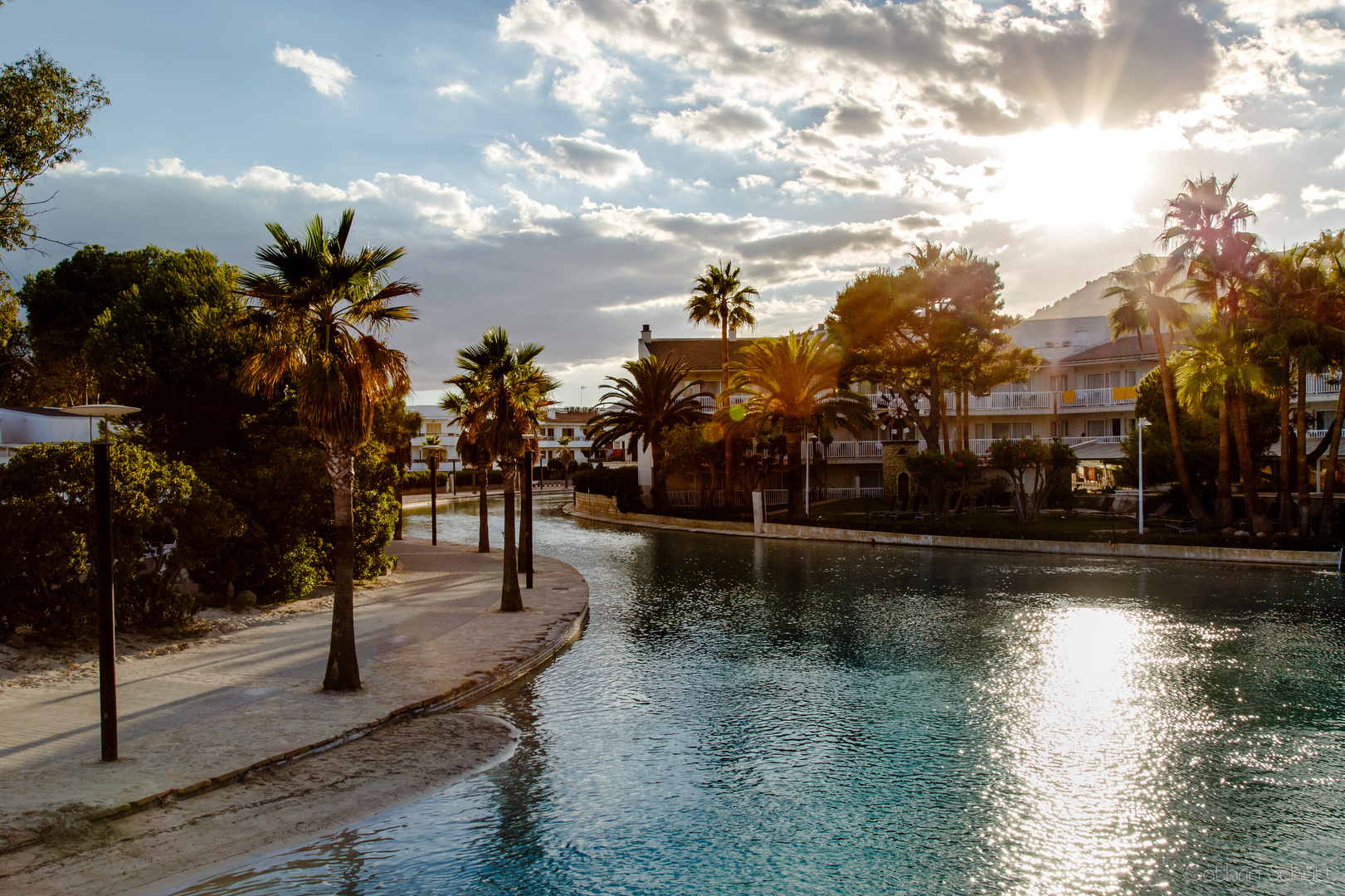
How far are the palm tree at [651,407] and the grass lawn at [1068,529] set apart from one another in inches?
342

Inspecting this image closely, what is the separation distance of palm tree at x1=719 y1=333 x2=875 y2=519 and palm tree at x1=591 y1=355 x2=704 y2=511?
20.8 ft

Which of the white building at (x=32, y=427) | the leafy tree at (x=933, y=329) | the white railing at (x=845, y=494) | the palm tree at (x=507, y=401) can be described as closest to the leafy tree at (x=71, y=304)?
the white building at (x=32, y=427)

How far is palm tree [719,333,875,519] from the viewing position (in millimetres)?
39062

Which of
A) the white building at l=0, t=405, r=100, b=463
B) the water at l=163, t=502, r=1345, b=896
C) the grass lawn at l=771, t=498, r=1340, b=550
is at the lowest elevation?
the water at l=163, t=502, r=1345, b=896

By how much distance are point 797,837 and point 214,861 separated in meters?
4.89

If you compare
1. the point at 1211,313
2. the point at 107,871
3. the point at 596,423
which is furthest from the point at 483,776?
the point at 596,423

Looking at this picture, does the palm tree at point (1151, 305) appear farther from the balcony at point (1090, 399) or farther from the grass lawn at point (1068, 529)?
the balcony at point (1090, 399)

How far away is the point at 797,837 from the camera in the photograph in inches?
299

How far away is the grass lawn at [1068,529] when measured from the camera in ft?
89.0

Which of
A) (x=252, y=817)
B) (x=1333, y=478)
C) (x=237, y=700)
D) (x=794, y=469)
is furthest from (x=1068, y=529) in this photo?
(x=252, y=817)

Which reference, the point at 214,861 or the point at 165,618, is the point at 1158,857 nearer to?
the point at 214,861

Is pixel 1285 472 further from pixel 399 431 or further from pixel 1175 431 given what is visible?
pixel 399 431

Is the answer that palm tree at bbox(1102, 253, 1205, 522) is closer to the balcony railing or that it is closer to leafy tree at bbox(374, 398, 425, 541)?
the balcony railing

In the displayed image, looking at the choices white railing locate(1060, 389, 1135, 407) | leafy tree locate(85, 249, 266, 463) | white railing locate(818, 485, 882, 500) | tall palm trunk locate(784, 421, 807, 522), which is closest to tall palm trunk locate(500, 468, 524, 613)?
leafy tree locate(85, 249, 266, 463)
